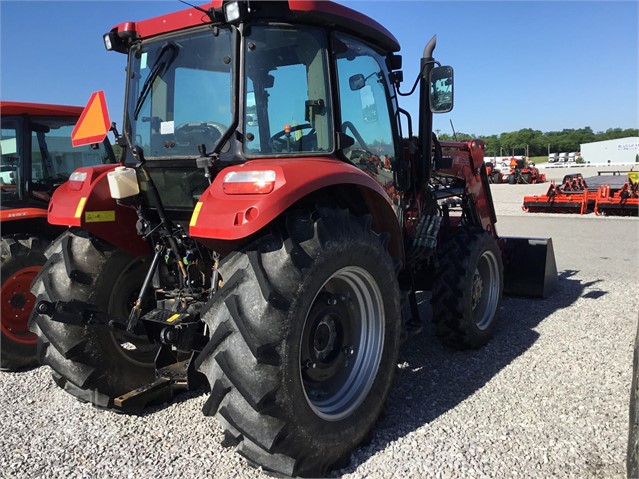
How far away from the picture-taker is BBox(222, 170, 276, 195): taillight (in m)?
2.42

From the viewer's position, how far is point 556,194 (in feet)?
48.7

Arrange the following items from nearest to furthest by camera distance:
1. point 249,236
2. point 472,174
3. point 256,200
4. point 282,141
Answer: point 256,200 → point 249,236 → point 282,141 → point 472,174

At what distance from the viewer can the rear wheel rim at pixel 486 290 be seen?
4660 mm

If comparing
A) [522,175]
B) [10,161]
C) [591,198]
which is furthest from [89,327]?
[522,175]

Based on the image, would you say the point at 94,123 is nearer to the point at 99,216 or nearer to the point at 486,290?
the point at 99,216

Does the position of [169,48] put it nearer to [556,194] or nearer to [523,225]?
[523,225]

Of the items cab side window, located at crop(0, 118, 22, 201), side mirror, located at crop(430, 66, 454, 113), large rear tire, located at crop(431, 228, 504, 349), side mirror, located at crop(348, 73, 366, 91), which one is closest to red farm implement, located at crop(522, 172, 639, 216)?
large rear tire, located at crop(431, 228, 504, 349)

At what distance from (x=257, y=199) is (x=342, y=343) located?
1.11m

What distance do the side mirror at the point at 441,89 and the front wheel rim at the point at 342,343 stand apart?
5.20 ft

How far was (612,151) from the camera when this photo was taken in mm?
61031

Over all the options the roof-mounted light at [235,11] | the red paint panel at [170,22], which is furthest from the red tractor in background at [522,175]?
the roof-mounted light at [235,11]

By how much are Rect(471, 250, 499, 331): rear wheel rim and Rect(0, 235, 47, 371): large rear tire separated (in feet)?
13.0

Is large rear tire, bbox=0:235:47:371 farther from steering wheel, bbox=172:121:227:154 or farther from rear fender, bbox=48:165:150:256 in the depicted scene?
steering wheel, bbox=172:121:227:154

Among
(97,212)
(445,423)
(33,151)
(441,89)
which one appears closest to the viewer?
(445,423)
